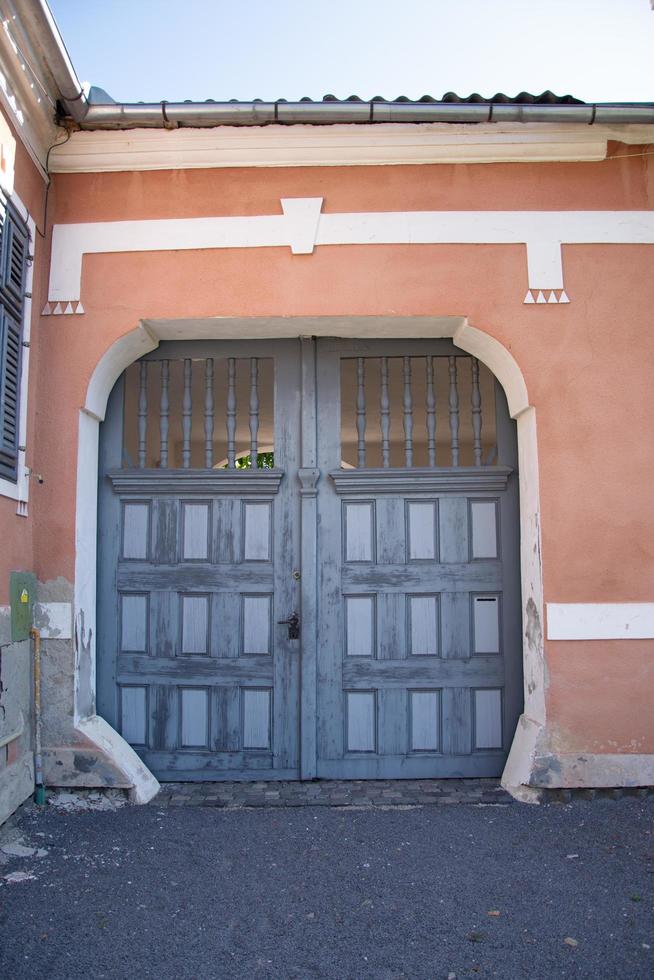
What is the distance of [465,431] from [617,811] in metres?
2.39

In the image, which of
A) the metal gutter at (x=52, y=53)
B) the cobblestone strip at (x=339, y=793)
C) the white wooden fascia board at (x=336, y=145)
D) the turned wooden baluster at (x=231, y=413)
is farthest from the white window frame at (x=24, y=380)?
the cobblestone strip at (x=339, y=793)

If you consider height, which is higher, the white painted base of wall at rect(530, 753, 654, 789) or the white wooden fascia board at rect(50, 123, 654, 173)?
the white wooden fascia board at rect(50, 123, 654, 173)

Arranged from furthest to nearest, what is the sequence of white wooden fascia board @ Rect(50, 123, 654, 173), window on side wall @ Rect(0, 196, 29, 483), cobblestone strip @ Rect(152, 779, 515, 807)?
white wooden fascia board @ Rect(50, 123, 654, 173) < cobblestone strip @ Rect(152, 779, 515, 807) < window on side wall @ Rect(0, 196, 29, 483)

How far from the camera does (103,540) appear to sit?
495 cm

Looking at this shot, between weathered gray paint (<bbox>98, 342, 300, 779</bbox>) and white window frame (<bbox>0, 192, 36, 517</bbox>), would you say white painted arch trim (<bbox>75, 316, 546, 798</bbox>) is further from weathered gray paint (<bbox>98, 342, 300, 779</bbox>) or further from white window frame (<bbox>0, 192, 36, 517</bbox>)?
white window frame (<bbox>0, 192, 36, 517</bbox>)

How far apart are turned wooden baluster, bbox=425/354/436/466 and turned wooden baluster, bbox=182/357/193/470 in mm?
1560

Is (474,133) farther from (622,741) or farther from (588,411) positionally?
(622,741)

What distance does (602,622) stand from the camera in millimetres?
4496

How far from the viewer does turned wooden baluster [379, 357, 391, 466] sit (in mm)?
5012

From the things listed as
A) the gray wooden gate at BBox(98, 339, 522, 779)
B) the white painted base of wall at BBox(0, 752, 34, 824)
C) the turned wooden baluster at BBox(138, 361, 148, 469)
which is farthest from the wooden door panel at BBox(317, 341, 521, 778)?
the white painted base of wall at BBox(0, 752, 34, 824)

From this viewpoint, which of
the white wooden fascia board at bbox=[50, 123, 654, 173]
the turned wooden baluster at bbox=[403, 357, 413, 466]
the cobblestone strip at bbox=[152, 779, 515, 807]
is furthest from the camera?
the turned wooden baluster at bbox=[403, 357, 413, 466]

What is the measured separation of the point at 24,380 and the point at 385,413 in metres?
2.22

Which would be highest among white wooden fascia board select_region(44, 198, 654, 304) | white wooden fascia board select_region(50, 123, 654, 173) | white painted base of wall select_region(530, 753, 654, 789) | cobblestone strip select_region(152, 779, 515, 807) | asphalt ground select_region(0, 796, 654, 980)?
white wooden fascia board select_region(50, 123, 654, 173)

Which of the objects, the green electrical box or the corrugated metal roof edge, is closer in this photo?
the green electrical box
